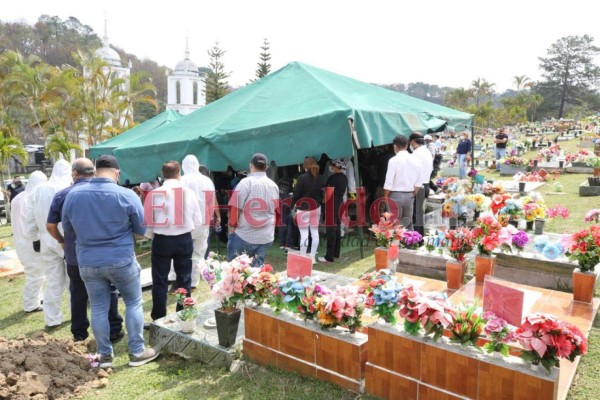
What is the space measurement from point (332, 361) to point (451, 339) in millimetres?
846

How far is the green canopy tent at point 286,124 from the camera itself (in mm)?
5980

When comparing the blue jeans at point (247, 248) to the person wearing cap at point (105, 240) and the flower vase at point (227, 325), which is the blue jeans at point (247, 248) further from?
the person wearing cap at point (105, 240)

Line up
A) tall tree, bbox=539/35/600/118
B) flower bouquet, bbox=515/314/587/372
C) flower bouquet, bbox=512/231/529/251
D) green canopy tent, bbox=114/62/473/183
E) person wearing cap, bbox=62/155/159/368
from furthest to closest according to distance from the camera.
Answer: tall tree, bbox=539/35/600/118 → green canopy tent, bbox=114/62/473/183 → flower bouquet, bbox=512/231/529/251 → person wearing cap, bbox=62/155/159/368 → flower bouquet, bbox=515/314/587/372

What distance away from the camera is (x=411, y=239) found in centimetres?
550

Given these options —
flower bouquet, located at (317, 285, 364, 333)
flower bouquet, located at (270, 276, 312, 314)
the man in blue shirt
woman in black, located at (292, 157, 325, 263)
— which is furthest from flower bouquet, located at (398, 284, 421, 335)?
woman in black, located at (292, 157, 325, 263)

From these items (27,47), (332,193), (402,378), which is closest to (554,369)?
(402,378)

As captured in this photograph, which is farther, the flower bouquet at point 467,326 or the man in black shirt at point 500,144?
the man in black shirt at point 500,144

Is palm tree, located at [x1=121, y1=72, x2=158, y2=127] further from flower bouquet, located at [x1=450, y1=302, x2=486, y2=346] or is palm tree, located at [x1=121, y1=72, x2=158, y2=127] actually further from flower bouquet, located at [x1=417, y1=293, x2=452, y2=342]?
flower bouquet, located at [x1=450, y1=302, x2=486, y2=346]

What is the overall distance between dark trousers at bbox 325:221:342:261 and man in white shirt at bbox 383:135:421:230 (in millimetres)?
895

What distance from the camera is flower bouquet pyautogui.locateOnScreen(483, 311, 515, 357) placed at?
2.48 m

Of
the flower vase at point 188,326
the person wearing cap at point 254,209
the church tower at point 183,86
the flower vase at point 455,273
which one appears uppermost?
the church tower at point 183,86

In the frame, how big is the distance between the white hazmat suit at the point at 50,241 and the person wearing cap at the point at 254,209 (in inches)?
72.0

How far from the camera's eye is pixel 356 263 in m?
6.25

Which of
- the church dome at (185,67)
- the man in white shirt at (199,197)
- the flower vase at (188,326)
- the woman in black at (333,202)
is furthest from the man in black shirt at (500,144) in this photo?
the church dome at (185,67)
